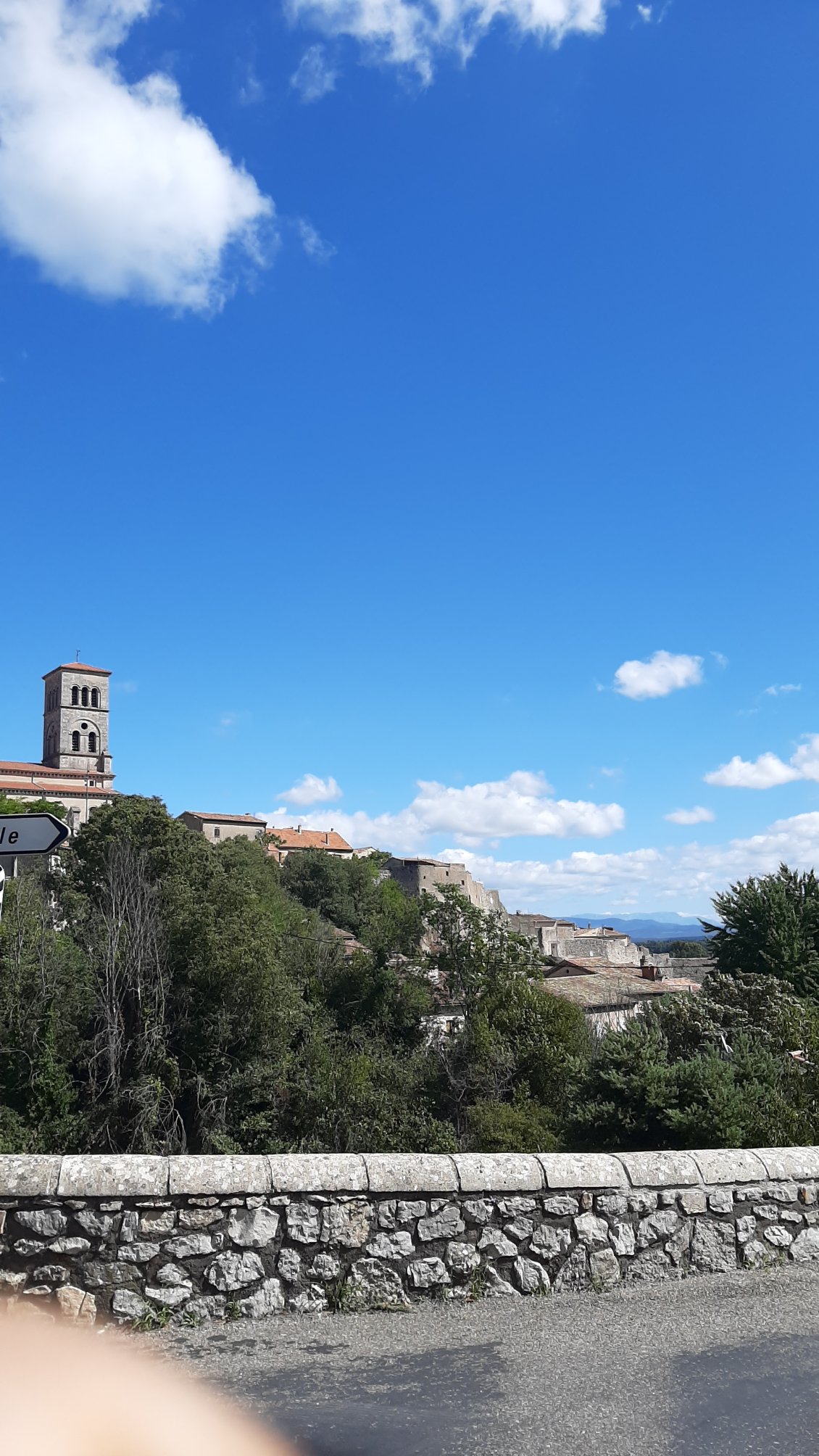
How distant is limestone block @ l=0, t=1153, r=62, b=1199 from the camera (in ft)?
14.4

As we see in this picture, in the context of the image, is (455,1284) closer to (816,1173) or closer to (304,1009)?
(816,1173)

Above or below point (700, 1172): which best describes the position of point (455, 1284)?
below

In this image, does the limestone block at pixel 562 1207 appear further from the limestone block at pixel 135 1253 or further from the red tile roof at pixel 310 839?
the red tile roof at pixel 310 839

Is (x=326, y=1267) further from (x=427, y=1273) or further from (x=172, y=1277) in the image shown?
(x=172, y=1277)

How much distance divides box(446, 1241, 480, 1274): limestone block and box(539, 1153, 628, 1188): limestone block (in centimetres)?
48

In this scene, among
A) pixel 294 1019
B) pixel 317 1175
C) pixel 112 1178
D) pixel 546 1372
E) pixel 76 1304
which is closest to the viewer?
pixel 546 1372

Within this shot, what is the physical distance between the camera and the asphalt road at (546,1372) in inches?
135

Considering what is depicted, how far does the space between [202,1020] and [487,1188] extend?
25471 millimetres

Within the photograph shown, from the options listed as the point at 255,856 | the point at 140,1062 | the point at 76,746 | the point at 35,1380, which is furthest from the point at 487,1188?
the point at 76,746

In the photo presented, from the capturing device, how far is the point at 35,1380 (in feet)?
12.5

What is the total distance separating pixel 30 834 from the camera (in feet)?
14.8

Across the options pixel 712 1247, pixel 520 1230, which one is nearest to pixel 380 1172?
pixel 520 1230

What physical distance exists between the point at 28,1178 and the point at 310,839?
9614cm

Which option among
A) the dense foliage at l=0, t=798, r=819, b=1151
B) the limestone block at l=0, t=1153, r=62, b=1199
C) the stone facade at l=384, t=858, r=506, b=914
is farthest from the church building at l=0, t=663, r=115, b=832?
the limestone block at l=0, t=1153, r=62, b=1199
